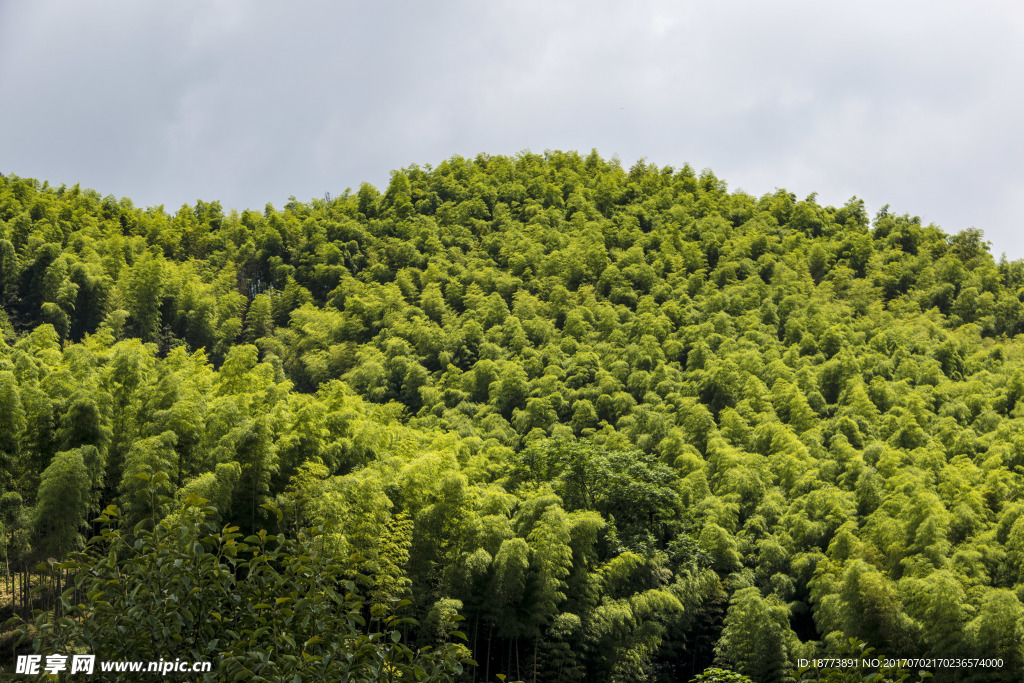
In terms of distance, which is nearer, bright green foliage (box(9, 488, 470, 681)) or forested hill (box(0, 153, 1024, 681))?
bright green foliage (box(9, 488, 470, 681))

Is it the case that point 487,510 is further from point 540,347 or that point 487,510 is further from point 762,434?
point 540,347

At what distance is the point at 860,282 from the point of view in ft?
150

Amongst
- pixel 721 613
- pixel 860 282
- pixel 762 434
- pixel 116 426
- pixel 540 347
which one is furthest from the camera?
pixel 860 282

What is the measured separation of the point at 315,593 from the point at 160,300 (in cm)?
3725

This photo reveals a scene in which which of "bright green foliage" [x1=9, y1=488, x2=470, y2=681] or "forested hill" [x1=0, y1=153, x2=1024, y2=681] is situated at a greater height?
"forested hill" [x1=0, y1=153, x2=1024, y2=681]

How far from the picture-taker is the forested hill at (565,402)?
18.6 m

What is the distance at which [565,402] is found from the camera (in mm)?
34500

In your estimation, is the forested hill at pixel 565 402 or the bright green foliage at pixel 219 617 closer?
the bright green foliage at pixel 219 617

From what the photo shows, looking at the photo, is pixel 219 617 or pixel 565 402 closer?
pixel 219 617

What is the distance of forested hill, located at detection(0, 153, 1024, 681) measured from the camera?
61.2 ft

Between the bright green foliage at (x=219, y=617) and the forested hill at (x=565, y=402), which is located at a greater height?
the forested hill at (x=565, y=402)

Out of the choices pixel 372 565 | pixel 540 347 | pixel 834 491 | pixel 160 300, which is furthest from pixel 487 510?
pixel 160 300

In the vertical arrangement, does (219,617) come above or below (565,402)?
below

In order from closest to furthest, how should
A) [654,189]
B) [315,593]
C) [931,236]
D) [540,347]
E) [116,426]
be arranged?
[315,593] < [116,426] < [540,347] < [931,236] < [654,189]
